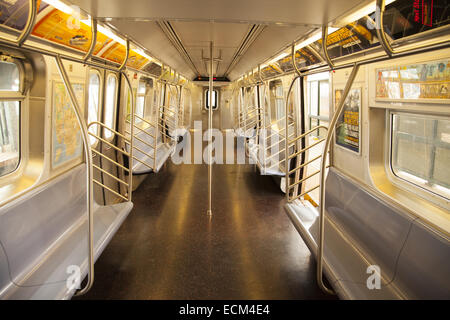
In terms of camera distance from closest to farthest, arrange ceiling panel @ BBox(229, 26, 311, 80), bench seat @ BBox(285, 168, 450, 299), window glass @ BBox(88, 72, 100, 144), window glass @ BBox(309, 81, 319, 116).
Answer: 1. bench seat @ BBox(285, 168, 450, 299)
2. ceiling panel @ BBox(229, 26, 311, 80)
3. window glass @ BBox(88, 72, 100, 144)
4. window glass @ BBox(309, 81, 319, 116)

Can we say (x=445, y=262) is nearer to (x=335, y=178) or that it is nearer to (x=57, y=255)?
(x=335, y=178)

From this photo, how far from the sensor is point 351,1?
160 cm

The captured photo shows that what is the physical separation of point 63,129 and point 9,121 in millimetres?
687

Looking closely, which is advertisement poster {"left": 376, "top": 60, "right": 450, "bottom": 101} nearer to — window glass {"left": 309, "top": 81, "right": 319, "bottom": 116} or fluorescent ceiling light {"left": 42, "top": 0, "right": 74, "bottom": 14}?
fluorescent ceiling light {"left": 42, "top": 0, "right": 74, "bottom": 14}

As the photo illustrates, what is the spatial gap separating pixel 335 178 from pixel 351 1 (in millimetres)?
2407

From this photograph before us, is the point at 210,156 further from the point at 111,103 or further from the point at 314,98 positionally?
the point at 314,98

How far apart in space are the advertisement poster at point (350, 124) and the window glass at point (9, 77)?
3.50 m

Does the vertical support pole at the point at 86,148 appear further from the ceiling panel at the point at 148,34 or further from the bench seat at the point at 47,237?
the ceiling panel at the point at 148,34

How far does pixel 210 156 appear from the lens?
3.24m

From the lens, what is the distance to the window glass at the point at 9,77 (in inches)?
102

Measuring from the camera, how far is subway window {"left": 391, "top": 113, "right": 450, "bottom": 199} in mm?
2406

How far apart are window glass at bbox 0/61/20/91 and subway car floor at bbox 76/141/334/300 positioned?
1.98 metres

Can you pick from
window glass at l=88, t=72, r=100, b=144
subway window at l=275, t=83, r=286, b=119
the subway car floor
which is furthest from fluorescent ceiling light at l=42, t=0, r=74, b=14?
subway window at l=275, t=83, r=286, b=119

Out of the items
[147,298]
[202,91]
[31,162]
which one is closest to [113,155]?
[31,162]
